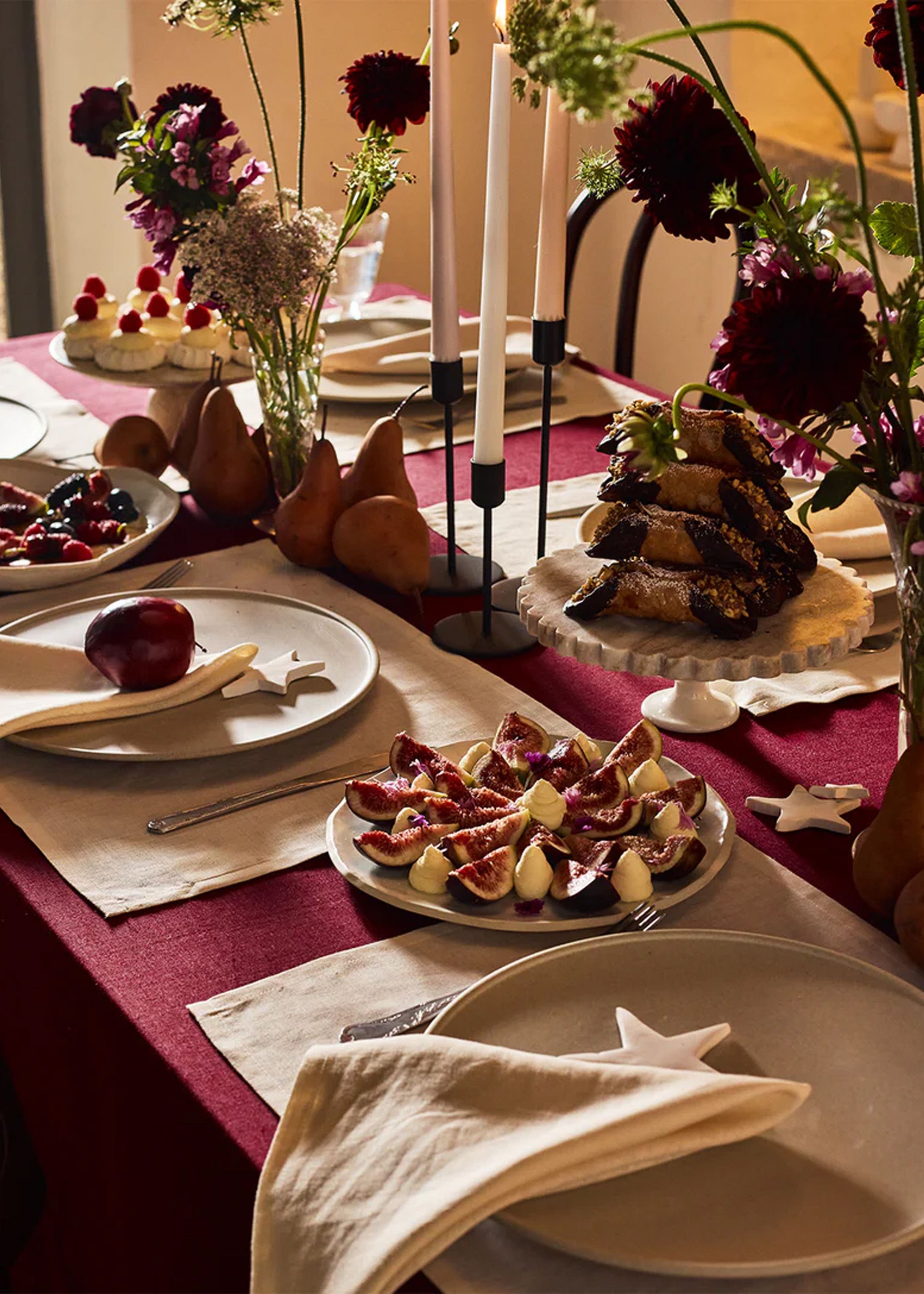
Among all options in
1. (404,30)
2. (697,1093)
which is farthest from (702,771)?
(404,30)

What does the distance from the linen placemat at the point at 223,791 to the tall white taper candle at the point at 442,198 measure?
28 cm

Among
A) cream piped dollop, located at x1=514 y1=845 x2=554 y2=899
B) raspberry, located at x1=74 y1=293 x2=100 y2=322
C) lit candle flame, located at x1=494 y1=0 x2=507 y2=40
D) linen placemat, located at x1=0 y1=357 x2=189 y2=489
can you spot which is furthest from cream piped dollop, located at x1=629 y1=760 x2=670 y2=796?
raspberry, located at x1=74 y1=293 x2=100 y2=322

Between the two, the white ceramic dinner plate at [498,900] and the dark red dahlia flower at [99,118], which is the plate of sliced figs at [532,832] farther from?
the dark red dahlia flower at [99,118]

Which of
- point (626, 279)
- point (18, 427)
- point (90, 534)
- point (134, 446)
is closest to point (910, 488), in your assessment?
point (90, 534)

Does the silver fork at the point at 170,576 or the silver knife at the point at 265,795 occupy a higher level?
the silver fork at the point at 170,576

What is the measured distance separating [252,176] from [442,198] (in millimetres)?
328

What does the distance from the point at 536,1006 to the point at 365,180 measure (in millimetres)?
947

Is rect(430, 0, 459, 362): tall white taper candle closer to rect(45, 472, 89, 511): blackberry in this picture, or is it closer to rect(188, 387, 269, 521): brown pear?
rect(188, 387, 269, 521): brown pear

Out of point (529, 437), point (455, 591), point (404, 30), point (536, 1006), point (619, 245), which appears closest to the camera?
point (536, 1006)

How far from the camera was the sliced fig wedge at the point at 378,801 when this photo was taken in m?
0.97

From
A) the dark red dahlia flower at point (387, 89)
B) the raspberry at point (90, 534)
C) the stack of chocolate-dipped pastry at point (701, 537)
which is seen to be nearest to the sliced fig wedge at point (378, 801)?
the stack of chocolate-dipped pastry at point (701, 537)

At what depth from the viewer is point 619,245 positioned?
144 inches

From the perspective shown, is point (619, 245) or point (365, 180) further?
point (619, 245)

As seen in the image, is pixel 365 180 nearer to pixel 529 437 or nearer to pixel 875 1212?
pixel 529 437
